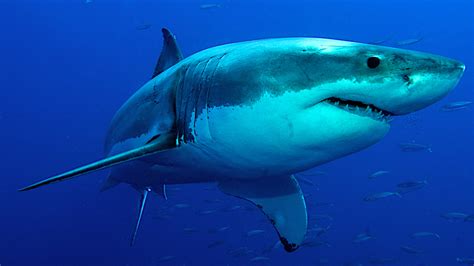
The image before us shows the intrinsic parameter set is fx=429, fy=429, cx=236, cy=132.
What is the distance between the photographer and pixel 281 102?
2.21 m

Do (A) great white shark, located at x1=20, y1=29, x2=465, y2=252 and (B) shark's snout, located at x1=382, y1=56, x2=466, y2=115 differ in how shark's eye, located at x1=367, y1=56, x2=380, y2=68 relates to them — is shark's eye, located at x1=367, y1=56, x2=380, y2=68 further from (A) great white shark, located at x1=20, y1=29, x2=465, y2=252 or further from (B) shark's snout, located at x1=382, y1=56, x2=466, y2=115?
(B) shark's snout, located at x1=382, y1=56, x2=466, y2=115

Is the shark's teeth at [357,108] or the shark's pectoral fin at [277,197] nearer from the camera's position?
the shark's teeth at [357,108]

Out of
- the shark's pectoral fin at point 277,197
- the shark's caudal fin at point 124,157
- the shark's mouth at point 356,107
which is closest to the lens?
the shark's mouth at point 356,107

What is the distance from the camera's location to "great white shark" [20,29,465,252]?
200 cm

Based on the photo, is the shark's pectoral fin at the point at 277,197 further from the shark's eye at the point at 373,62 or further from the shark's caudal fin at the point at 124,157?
the shark's eye at the point at 373,62

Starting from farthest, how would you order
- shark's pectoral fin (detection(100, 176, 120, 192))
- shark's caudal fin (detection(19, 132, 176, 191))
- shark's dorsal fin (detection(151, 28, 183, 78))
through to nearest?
1. shark's pectoral fin (detection(100, 176, 120, 192))
2. shark's dorsal fin (detection(151, 28, 183, 78))
3. shark's caudal fin (detection(19, 132, 176, 191))

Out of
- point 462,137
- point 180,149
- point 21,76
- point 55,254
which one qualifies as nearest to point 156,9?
point 21,76

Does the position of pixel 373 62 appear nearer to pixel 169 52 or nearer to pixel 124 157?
pixel 124 157

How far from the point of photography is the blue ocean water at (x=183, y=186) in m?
34.1

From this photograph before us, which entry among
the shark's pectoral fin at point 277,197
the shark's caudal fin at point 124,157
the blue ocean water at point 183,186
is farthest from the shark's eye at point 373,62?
the blue ocean water at point 183,186

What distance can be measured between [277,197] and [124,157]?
5.97 feet

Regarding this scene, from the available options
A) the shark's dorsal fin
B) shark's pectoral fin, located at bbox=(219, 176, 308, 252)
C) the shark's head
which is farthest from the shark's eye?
the shark's dorsal fin

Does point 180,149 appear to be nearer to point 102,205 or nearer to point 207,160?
point 207,160

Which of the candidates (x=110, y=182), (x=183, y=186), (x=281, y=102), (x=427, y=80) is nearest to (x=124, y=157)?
(x=281, y=102)
